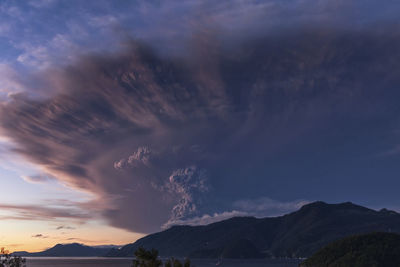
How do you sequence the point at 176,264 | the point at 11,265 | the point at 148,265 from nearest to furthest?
the point at 176,264
the point at 148,265
the point at 11,265

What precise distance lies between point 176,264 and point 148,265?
7.87 meters

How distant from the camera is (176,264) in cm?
6366

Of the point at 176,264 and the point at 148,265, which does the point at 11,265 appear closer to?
the point at 148,265

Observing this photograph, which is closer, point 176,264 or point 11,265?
point 176,264

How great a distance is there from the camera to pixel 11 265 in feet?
288

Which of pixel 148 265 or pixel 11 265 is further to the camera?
pixel 11 265

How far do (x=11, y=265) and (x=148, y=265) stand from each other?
37283 millimetres

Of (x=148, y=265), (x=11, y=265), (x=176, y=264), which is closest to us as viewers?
(x=176, y=264)

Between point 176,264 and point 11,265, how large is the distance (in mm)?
44817

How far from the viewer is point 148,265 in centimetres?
6931

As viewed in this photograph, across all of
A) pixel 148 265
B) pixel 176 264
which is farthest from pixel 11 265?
pixel 176 264
